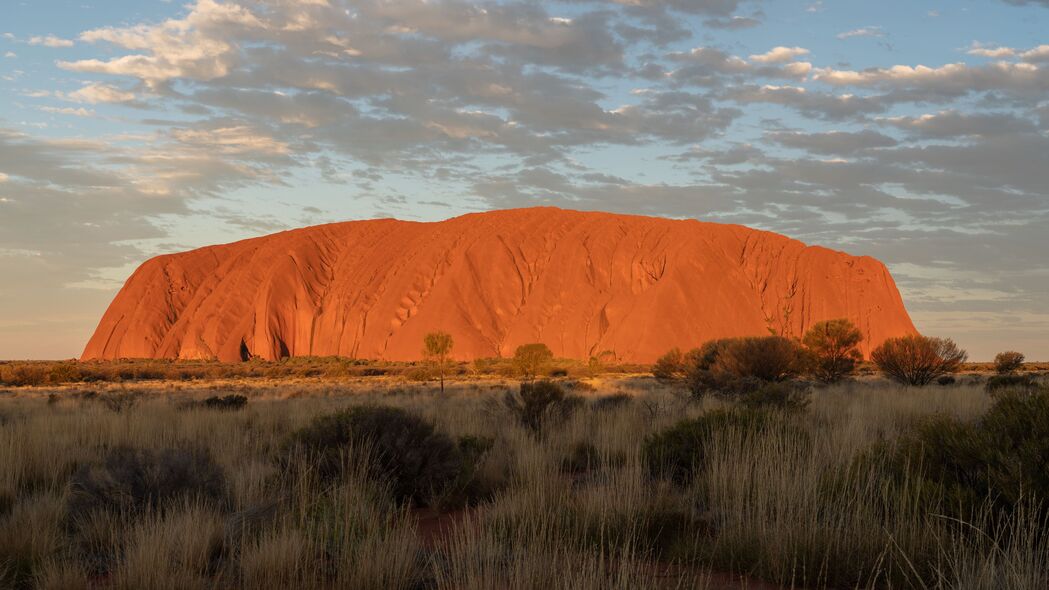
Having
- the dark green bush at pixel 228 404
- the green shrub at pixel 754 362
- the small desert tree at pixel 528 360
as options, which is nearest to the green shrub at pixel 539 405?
the green shrub at pixel 754 362

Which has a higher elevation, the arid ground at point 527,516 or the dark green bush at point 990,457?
the dark green bush at point 990,457

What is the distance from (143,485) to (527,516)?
3.59 m

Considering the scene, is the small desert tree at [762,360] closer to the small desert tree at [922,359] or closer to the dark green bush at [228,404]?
the small desert tree at [922,359]

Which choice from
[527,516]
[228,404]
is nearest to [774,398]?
[527,516]

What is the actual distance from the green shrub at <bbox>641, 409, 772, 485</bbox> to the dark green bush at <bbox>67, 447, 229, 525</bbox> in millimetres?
4400

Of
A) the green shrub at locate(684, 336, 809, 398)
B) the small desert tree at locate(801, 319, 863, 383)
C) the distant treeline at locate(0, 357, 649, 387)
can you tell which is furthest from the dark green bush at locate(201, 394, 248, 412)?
the distant treeline at locate(0, 357, 649, 387)

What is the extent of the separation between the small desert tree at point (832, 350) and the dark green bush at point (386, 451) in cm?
2422

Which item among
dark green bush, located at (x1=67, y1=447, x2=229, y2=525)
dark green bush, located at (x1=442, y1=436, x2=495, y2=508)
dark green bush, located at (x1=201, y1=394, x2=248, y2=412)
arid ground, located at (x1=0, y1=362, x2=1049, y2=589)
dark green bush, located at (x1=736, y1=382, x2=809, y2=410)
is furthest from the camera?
dark green bush, located at (x1=201, y1=394, x2=248, y2=412)

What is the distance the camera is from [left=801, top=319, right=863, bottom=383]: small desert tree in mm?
29547

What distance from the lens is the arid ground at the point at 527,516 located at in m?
4.38

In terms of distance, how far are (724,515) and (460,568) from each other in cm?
220

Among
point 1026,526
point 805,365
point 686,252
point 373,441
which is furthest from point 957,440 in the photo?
point 686,252

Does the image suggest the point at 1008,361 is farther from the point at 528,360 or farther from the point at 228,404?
the point at 228,404

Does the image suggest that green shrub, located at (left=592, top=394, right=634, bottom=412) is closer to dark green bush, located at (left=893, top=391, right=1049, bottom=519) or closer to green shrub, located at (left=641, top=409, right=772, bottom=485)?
green shrub, located at (left=641, top=409, right=772, bottom=485)
